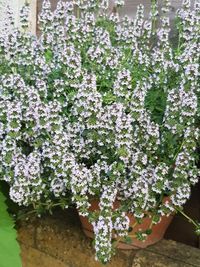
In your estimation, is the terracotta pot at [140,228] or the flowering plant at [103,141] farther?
the terracotta pot at [140,228]

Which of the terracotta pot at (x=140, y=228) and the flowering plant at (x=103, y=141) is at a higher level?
the flowering plant at (x=103, y=141)

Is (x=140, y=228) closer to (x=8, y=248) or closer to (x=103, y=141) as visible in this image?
(x=103, y=141)

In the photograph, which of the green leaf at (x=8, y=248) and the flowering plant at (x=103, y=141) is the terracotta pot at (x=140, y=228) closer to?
the flowering plant at (x=103, y=141)

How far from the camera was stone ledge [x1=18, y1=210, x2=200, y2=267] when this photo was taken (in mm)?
1804

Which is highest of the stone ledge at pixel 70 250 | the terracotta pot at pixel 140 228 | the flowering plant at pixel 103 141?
the flowering plant at pixel 103 141

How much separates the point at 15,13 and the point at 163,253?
Answer: 218 cm

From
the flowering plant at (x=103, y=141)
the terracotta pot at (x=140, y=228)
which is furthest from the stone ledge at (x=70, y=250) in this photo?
the flowering plant at (x=103, y=141)

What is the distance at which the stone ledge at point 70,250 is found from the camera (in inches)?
71.0

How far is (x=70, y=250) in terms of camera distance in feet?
6.40

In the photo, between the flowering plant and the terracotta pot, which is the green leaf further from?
the terracotta pot

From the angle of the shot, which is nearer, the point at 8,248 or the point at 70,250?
the point at 8,248

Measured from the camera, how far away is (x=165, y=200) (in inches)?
68.4

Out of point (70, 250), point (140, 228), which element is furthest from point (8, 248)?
point (140, 228)

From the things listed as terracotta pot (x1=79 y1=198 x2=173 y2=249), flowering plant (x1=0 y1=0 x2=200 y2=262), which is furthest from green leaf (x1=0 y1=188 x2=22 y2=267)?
terracotta pot (x1=79 y1=198 x2=173 y2=249)
